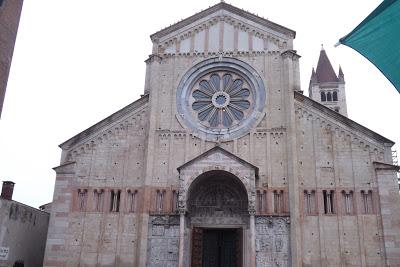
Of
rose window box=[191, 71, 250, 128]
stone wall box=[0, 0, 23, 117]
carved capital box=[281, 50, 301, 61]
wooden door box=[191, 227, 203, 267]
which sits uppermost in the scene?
carved capital box=[281, 50, 301, 61]

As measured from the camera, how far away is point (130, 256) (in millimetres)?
19781

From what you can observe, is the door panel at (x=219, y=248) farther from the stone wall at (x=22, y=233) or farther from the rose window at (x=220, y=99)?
the stone wall at (x=22, y=233)

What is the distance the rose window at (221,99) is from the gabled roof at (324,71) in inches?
1132

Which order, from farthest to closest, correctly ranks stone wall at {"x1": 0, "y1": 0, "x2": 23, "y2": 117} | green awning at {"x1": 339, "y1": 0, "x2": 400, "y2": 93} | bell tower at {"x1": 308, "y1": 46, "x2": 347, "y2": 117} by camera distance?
bell tower at {"x1": 308, "y1": 46, "x2": 347, "y2": 117} < stone wall at {"x1": 0, "y1": 0, "x2": 23, "y2": 117} < green awning at {"x1": 339, "y1": 0, "x2": 400, "y2": 93}

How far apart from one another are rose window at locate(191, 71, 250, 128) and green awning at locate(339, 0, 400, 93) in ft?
40.2

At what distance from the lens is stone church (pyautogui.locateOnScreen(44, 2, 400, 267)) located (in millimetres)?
19219

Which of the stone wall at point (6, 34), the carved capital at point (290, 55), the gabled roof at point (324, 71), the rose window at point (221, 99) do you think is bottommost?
the stone wall at point (6, 34)

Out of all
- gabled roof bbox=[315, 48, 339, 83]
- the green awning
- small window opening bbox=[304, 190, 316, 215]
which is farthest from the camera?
gabled roof bbox=[315, 48, 339, 83]

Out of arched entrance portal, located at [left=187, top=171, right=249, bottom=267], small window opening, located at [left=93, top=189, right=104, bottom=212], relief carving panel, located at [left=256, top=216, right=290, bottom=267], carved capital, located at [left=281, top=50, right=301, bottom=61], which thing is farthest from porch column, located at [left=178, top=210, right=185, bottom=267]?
carved capital, located at [left=281, top=50, right=301, bottom=61]

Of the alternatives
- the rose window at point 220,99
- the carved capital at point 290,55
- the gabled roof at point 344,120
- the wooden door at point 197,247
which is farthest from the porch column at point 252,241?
the carved capital at point 290,55

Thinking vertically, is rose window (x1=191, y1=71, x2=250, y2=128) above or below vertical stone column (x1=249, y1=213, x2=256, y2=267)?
above

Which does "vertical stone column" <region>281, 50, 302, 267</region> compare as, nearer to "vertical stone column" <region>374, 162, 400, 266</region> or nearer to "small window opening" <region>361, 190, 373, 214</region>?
"small window opening" <region>361, 190, 373, 214</region>

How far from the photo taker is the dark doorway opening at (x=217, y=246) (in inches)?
781

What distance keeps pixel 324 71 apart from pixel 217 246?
34.0 meters
